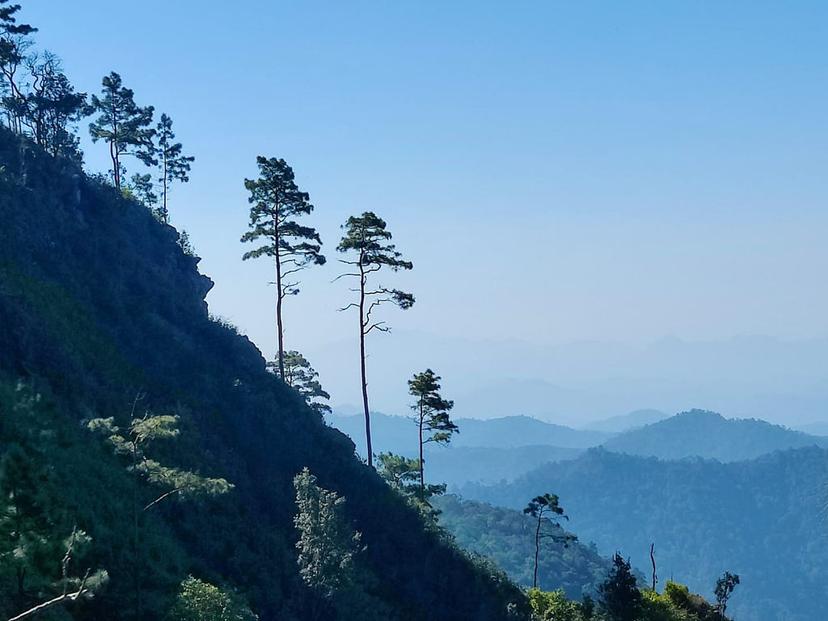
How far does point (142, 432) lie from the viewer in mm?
17078

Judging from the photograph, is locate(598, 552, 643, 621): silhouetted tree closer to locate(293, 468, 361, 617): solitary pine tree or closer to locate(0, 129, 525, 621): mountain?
locate(0, 129, 525, 621): mountain

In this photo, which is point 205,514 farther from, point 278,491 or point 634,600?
point 634,600

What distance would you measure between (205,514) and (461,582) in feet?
45.4

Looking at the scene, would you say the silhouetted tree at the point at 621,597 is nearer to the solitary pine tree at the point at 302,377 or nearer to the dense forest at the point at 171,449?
the dense forest at the point at 171,449

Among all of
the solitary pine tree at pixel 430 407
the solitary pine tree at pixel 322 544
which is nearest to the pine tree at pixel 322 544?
the solitary pine tree at pixel 322 544

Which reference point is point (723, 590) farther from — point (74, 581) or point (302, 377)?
point (74, 581)

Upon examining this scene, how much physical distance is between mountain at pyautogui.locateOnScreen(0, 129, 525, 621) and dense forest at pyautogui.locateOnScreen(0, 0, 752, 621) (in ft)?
0.27

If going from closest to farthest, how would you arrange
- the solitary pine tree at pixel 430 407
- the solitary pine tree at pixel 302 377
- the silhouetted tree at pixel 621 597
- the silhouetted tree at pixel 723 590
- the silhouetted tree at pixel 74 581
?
the silhouetted tree at pixel 74 581
the silhouetted tree at pixel 621 597
the silhouetted tree at pixel 723 590
the solitary pine tree at pixel 430 407
the solitary pine tree at pixel 302 377

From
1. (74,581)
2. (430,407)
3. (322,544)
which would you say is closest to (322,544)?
(322,544)

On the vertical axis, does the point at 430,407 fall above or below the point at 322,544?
above

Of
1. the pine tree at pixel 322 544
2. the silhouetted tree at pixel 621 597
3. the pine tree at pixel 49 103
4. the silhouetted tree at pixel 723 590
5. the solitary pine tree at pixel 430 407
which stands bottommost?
the silhouetted tree at pixel 723 590

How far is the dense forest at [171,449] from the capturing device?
56.8 ft

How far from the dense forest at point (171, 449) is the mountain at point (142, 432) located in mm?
83

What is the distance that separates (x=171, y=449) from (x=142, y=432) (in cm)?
1075
